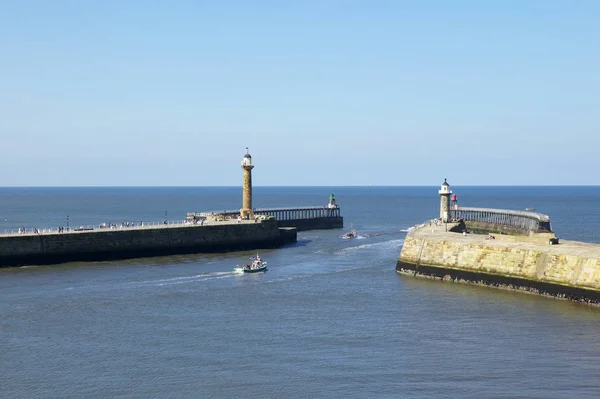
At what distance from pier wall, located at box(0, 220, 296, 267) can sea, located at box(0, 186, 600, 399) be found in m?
4.42

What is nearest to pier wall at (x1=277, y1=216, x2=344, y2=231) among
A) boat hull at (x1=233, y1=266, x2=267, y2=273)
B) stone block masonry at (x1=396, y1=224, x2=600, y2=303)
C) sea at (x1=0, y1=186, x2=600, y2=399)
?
boat hull at (x1=233, y1=266, x2=267, y2=273)

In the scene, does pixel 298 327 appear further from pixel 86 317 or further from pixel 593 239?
pixel 593 239

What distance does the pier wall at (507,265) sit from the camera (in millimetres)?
49031

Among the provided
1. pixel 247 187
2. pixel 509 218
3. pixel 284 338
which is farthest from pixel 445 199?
pixel 284 338

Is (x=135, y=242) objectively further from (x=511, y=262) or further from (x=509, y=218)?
(x=509, y=218)

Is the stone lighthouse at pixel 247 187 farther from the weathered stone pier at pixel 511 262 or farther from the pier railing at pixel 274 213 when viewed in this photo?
the weathered stone pier at pixel 511 262

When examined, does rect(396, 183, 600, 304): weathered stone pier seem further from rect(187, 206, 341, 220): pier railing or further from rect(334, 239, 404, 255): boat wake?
rect(187, 206, 341, 220): pier railing

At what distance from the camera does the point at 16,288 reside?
55.3m

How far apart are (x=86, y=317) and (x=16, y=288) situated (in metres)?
13.1

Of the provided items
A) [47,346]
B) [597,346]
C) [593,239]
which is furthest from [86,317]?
[593,239]

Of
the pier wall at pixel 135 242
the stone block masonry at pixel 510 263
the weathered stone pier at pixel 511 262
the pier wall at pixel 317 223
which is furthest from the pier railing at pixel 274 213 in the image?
the stone block masonry at pixel 510 263

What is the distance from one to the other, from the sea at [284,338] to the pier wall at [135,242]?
4422 mm

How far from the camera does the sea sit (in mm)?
32125

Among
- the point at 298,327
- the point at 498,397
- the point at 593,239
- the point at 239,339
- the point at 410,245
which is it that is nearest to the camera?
the point at 498,397
